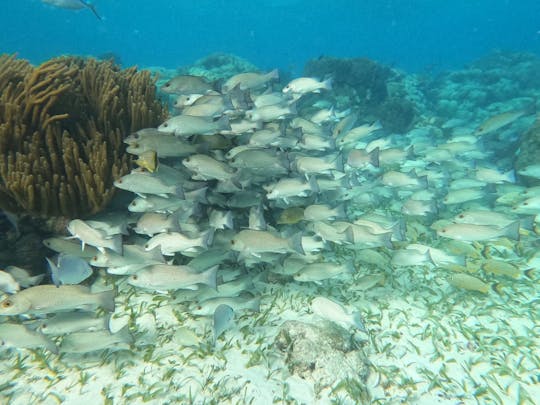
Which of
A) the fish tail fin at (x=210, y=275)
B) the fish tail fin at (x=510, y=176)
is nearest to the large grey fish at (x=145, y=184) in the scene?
the fish tail fin at (x=210, y=275)

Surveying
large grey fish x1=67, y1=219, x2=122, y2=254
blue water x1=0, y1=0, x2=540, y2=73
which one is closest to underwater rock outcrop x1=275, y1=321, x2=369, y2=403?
large grey fish x1=67, y1=219, x2=122, y2=254

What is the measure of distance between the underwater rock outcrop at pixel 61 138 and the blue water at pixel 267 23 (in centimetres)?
12591

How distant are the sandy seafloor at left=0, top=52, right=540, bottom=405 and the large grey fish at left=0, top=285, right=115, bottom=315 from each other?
932 millimetres

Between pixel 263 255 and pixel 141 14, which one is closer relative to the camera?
pixel 263 255

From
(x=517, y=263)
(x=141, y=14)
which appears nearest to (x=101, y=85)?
(x=517, y=263)

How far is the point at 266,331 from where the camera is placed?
469 centimetres

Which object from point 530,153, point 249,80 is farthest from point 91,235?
point 530,153

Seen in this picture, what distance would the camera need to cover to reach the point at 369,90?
1791 cm

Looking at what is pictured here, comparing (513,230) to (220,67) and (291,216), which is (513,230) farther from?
(220,67)

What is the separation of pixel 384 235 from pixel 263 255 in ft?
5.96

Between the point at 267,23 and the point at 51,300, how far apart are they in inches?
6892

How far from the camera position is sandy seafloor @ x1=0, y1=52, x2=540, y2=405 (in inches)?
147

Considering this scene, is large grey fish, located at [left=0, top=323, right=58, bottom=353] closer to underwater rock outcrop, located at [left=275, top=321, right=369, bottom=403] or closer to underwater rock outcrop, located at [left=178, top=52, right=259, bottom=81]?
underwater rock outcrop, located at [left=275, top=321, right=369, bottom=403]

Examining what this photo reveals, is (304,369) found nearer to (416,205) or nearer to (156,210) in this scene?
(156,210)
